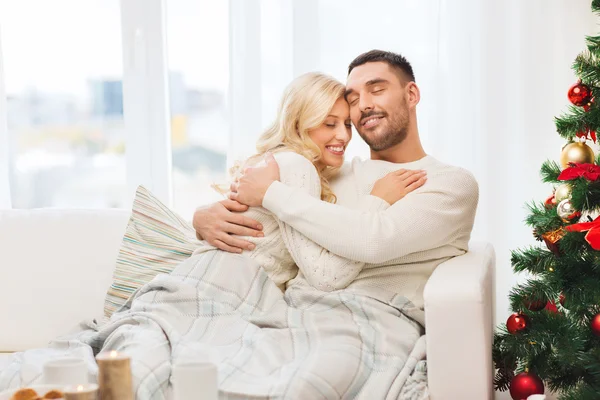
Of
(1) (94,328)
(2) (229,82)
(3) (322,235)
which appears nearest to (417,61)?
(2) (229,82)

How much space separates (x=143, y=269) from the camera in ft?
8.11

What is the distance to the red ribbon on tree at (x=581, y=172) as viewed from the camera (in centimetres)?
220

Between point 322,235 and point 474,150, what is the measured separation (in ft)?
4.24

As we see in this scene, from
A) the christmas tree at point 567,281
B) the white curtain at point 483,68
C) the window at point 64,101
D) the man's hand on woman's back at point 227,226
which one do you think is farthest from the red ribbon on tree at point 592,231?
the window at point 64,101

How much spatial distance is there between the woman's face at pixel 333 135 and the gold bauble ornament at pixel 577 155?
0.65 metres

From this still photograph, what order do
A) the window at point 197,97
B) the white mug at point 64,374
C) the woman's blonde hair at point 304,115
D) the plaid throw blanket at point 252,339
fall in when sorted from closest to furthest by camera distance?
the white mug at point 64,374 < the plaid throw blanket at point 252,339 < the woman's blonde hair at point 304,115 < the window at point 197,97

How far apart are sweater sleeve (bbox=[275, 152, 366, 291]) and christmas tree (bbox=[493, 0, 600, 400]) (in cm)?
52

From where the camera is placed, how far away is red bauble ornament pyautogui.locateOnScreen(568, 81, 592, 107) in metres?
2.27

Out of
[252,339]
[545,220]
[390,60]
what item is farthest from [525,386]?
[390,60]

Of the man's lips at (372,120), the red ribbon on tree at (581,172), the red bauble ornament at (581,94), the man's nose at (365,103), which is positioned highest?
the red bauble ornament at (581,94)

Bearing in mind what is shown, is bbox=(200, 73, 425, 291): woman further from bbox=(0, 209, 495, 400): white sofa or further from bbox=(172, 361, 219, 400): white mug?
bbox=(172, 361, 219, 400): white mug

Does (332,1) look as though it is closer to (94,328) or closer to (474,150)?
(474,150)

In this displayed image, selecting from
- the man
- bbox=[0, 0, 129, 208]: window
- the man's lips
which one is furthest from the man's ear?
bbox=[0, 0, 129, 208]: window

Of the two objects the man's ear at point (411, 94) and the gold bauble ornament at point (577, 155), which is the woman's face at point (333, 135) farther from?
the gold bauble ornament at point (577, 155)
